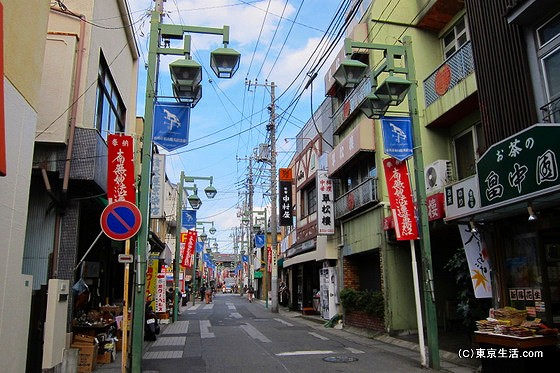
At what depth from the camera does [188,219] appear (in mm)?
26000

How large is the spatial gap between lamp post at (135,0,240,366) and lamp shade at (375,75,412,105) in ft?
10.4

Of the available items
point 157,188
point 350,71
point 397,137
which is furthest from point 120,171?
point 157,188

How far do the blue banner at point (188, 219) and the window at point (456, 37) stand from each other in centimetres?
1635

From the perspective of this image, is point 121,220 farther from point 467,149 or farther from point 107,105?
point 467,149

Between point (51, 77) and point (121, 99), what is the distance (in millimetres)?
5187

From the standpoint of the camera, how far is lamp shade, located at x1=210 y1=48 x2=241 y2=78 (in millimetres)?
8641

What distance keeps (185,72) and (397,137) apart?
5.43m

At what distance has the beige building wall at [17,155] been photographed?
7059mm

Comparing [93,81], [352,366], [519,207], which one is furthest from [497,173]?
[93,81]

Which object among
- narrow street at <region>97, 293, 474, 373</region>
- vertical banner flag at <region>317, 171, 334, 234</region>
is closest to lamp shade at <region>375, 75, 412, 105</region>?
narrow street at <region>97, 293, 474, 373</region>

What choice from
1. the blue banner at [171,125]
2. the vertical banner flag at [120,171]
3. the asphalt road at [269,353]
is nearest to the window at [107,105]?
the vertical banner flag at [120,171]

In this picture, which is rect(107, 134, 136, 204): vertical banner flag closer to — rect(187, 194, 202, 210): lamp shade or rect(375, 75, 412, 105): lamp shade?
rect(375, 75, 412, 105): lamp shade

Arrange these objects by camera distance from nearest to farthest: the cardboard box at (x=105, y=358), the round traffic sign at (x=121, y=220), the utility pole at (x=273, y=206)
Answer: the round traffic sign at (x=121, y=220) → the cardboard box at (x=105, y=358) → the utility pole at (x=273, y=206)

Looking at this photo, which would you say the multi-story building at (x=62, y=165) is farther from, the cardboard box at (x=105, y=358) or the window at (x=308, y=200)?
the window at (x=308, y=200)
